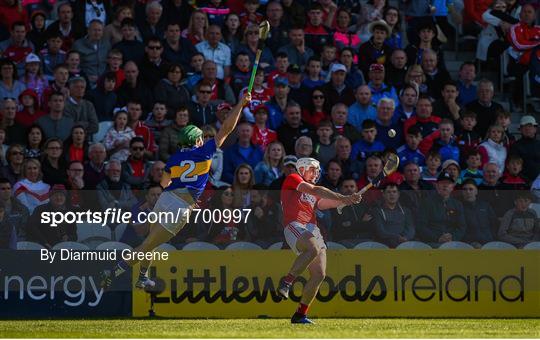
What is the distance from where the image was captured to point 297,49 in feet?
74.5

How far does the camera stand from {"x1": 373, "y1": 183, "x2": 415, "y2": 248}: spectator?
757 inches

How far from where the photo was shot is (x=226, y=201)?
19.1m

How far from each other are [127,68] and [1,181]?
10.7 feet

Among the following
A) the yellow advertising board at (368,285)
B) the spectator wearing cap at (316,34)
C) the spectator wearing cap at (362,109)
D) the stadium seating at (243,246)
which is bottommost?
the yellow advertising board at (368,285)

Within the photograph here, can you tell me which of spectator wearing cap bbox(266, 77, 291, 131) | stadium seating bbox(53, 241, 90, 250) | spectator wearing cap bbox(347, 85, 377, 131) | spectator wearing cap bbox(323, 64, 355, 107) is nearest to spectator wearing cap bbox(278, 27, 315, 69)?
spectator wearing cap bbox(323, 64, 355, 107)

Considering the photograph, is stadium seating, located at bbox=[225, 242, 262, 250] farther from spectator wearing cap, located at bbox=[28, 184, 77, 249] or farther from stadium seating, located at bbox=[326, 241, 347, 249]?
spectator wearing cap, located at bbox=[28, 184, 77, 249]

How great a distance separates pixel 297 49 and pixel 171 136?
10.1ft

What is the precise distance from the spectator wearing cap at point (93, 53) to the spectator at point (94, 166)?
2131mm

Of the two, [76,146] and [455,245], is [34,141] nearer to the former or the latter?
[76,146]

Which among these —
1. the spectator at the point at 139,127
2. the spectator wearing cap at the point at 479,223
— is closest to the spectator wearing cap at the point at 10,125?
the spectator at the point at 139,127

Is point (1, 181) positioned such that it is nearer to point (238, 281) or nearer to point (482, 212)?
point (238, 281)

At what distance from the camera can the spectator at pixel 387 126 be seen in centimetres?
2130

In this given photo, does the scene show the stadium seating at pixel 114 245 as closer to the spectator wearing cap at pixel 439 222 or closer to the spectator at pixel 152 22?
the spectator wearing cap at pixel 439 222

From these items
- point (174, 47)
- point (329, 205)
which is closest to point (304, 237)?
point (329, 205)
